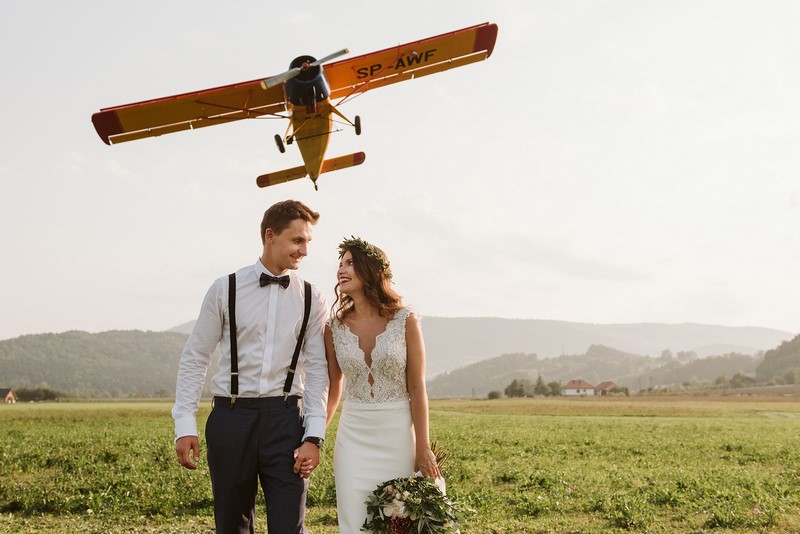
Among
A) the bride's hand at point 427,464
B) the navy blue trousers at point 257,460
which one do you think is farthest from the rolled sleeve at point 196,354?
the bride's hand at point 427,464

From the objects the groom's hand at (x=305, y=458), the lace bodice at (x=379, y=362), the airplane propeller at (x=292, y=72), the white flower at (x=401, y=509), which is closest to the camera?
the groom's hand at (x=305, y=458)

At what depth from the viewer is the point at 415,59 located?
2259cm

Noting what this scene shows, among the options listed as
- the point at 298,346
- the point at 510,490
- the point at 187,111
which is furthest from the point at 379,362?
the point at 187,111

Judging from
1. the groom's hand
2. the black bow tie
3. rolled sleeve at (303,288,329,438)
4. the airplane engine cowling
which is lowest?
the groom's hand

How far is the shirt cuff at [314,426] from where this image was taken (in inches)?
178

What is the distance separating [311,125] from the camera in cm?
2134

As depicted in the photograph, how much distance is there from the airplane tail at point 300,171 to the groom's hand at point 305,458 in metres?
20.1

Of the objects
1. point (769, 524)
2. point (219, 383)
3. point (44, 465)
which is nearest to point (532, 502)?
point (769, 524)

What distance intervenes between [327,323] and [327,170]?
1968 cm

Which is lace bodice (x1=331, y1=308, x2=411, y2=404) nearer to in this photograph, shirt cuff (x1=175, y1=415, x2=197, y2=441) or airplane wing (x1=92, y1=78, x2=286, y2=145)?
shirt cuff (x1=175, y1=415, x2=197, y2=441)

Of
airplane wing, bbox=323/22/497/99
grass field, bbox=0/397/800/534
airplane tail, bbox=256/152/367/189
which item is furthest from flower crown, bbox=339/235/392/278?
airplane tail, bbox=256/152/367/189

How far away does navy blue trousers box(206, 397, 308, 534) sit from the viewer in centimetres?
447

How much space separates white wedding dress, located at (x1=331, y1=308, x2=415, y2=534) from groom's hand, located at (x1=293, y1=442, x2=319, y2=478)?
0.61 m

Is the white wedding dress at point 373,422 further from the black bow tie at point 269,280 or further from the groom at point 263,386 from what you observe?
the black bow tie at point 269,280
